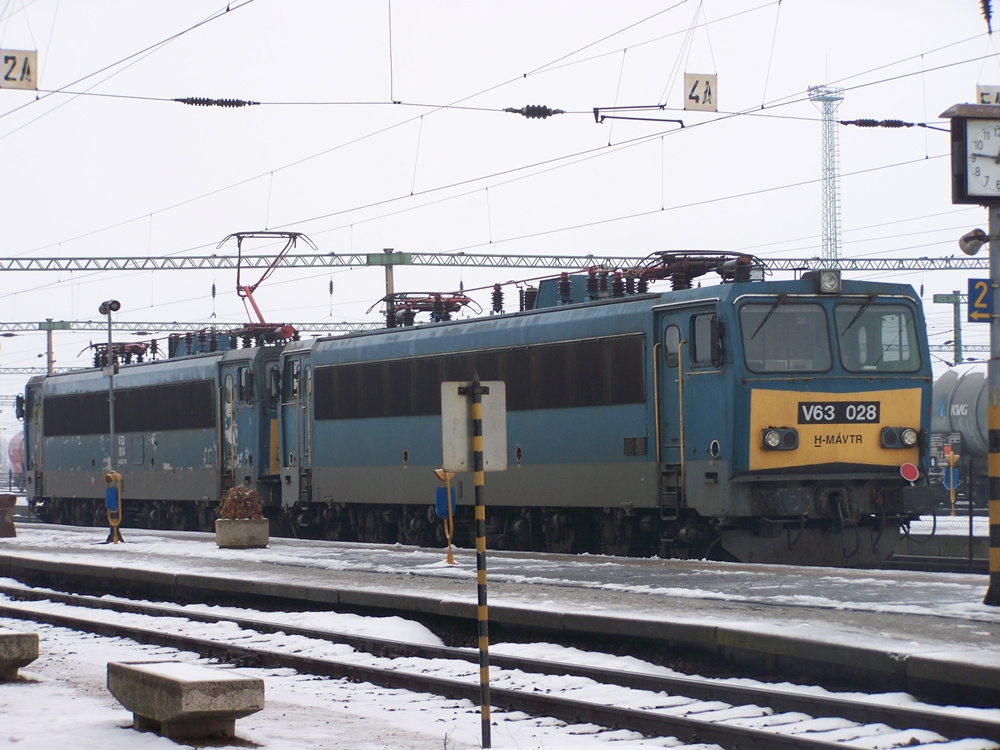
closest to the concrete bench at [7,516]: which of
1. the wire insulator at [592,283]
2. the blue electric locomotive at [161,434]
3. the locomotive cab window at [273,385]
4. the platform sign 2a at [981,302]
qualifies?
the blue electric locomotive at [161,434]

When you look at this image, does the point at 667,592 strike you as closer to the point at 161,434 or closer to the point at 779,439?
the point at 779,439

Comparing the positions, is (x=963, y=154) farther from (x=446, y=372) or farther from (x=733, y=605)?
(x=446, y=372)

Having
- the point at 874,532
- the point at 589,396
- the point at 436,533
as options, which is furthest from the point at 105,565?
the point at 874,532

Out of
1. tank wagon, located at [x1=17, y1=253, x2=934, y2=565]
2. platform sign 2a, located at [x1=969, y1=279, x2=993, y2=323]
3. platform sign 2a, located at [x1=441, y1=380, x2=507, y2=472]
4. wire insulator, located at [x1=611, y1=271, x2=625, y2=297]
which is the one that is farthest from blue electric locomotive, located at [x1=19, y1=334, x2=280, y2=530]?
platform sign 2a, located at [x1=441, y1=380, x2=507, y2=472]

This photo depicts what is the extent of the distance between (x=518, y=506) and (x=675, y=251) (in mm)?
4230

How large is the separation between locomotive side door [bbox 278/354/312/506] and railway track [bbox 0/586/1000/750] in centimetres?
1001

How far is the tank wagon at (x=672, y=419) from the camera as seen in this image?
17.3 meters

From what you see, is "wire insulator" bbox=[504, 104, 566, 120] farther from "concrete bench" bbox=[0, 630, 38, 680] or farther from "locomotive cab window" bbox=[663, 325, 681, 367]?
"concrete bench" bbox=[0, 630, 38, 680]

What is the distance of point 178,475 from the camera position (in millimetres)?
30875

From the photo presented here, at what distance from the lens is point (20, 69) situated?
813 inches

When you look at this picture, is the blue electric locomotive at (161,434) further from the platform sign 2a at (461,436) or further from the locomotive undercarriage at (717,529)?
the platform sign 2a at (461,436)

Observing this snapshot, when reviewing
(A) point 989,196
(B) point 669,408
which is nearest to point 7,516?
(B) point 669,408

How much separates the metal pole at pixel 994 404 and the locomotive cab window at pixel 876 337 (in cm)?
566

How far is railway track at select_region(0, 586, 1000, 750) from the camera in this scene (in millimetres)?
8555
